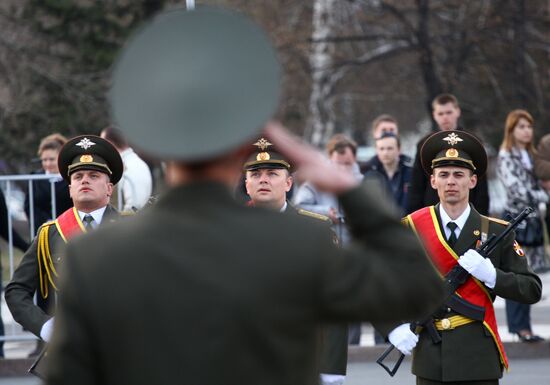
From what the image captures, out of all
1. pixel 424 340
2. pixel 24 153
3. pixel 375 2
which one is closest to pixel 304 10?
pixel 375 2

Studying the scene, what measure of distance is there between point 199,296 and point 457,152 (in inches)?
166

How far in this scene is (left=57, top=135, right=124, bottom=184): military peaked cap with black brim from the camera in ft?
23.1

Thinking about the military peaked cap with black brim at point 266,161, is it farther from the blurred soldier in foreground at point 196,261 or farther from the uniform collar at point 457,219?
the blurred soldier in foreground at point 196,261

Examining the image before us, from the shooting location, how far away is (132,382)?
8.59 ft

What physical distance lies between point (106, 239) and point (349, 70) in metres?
26.2

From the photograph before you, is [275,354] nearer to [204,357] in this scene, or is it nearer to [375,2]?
[204,357]

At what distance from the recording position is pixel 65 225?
21.9 ft

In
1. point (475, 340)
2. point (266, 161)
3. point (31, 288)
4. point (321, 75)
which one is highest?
point (321, 75)

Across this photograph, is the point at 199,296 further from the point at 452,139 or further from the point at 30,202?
the point at 30,202

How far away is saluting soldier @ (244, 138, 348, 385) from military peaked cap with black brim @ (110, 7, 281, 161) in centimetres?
389

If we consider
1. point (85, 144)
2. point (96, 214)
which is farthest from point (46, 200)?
point (96, 214)

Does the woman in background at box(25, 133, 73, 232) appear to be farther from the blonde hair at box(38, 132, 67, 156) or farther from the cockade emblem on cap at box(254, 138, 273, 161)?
the cockade emblem on cap at box(254, 138, 273, 161)

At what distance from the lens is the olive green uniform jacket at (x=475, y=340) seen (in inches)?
238

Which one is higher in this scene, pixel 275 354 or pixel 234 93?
pixel 234 93
